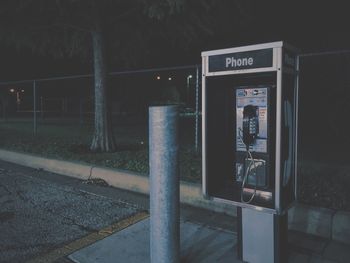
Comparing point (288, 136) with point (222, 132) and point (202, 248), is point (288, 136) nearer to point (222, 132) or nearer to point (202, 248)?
point (222, 132)

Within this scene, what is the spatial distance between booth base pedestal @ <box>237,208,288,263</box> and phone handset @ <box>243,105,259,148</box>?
678 mm

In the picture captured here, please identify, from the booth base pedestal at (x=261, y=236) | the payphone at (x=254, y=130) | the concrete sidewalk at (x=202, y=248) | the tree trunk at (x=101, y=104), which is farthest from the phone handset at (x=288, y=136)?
the tree trunk at (x=101, y=104)

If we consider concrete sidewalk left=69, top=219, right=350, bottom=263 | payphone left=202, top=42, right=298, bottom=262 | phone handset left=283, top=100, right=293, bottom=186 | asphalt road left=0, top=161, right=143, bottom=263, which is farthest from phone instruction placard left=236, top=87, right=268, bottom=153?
asphalt road left=0, top=161, right=143, bottom=263

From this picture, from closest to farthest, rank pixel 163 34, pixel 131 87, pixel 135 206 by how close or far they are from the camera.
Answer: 1. pixel 135 206
2. pixel 163 34
3. pixel 131 87

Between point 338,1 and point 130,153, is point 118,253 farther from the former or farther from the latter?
point 338,1

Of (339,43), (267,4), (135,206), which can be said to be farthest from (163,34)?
(339,43)

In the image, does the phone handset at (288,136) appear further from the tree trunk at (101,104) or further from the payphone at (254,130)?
the tree trunk at (101,104)

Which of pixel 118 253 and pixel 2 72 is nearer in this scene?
pixel 118 253

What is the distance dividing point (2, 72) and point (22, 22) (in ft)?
69.0

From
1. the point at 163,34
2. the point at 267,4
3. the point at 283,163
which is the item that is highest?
the point at 267,4

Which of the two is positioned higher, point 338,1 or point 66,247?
point 338,1

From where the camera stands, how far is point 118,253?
382 cm

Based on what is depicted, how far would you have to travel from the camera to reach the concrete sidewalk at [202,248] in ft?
12.0

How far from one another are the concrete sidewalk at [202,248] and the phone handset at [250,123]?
119cm
